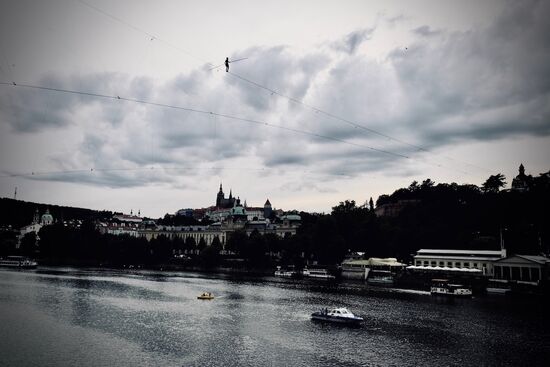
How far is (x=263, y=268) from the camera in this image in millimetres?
138000

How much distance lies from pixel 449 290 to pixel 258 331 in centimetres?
4449

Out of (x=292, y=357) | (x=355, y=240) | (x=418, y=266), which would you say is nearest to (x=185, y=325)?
(x=292, y=357)

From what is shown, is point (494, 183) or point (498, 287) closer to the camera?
point (498, 287)

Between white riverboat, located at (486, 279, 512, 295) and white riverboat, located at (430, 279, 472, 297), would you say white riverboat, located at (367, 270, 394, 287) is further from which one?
white riverboat, located at (486, 279, 512, 295)

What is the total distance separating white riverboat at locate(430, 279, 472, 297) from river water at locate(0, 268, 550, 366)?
16.8 ft

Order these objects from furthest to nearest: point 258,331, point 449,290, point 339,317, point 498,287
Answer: point 498,287, point 449,290, point 339,317, point 258,331

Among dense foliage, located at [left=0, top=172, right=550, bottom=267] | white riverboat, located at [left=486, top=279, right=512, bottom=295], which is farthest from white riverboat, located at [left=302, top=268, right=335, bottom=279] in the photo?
white riverboat, located at [left=486, top=279, right=512, bottom=295]

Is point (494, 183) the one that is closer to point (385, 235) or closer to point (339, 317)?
point (385, 235)

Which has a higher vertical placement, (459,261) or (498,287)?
(459,261)

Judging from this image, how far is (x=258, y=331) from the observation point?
143ft

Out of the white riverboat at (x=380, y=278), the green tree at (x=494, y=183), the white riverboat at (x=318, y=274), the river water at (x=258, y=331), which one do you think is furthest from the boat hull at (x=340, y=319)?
the green tree at (x=494, y=183)

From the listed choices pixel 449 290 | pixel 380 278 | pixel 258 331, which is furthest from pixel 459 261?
pixel 258 331

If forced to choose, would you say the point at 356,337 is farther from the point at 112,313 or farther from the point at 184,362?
the point at 112,313

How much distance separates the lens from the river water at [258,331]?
1337 inches
